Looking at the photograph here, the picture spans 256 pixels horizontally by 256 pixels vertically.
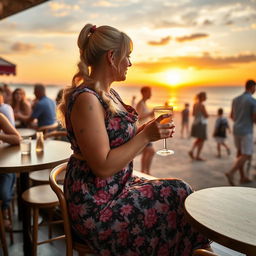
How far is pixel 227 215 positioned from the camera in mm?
1040

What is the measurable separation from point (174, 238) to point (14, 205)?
8.06 feet

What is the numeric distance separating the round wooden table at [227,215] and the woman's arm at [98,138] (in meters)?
0.28

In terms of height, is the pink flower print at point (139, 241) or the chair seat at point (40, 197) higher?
the pink flower print at point (139, 241)

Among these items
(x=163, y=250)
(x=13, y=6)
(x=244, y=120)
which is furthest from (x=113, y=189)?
(x=13, y=6)

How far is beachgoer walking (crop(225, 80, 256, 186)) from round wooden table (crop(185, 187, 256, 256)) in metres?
3.26

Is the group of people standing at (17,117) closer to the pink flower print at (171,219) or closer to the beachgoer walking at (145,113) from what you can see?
the beachgoer walking at (145,113)

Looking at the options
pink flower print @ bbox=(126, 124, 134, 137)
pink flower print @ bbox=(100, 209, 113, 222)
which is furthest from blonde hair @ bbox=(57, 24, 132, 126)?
pink flower print @ bbox=(100, 209, 113, 222)

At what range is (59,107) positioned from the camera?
4.89ft

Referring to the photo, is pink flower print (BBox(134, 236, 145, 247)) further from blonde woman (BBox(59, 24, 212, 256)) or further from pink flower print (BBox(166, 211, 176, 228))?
pink flower print (BBox(166, 211, 176, 228))

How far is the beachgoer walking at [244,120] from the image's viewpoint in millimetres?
4262

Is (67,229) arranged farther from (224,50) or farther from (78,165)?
(224,50)

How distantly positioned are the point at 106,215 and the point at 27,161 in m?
0.88

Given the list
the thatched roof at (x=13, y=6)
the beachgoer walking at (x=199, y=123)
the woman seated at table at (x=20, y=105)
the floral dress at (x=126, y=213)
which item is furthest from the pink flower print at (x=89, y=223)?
the beachgoer walking at (x=199, y=123)

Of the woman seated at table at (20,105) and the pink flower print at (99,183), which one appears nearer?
the pink flower print at (99,183)
